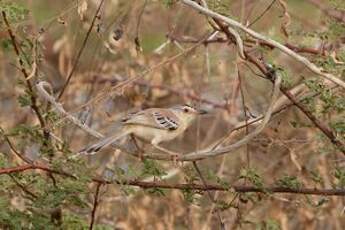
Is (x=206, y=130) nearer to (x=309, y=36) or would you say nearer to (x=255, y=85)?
(x=255, y=85)

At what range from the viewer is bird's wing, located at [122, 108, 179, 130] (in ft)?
14.6

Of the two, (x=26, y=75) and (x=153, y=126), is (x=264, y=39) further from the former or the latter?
(x=26, y=75)

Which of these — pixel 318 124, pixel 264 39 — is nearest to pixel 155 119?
pixel 318 124

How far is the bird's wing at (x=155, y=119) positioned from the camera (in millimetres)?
4445

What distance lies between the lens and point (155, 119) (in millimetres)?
4512

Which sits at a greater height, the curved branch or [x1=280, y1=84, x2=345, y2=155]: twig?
[x1=280, y1=84, x2=345, y2=155]: twig

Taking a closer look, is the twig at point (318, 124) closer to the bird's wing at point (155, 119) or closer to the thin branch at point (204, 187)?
the thin branch at point (204, 187)

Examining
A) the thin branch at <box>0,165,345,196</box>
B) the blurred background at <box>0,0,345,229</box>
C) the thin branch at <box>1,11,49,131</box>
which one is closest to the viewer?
the thin branch at <box>0,165,345,196</box>

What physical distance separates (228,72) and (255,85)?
0.86ft

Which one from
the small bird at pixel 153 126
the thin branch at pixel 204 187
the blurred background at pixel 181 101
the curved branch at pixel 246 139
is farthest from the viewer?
the blurred background at pixel 181 101

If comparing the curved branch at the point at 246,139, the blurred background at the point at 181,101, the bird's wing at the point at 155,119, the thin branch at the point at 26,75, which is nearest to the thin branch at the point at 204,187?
the blurred background at the point at 181,101

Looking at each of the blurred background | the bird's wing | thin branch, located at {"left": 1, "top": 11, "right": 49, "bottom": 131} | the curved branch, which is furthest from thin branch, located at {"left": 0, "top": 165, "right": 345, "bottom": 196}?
the bird's wing

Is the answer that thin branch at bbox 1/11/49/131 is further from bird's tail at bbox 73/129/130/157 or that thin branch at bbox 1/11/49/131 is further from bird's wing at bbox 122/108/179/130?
bird's wing at bbox 122/108/179/130

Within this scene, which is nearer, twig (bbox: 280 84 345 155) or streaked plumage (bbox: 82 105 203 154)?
twig (bbox: 280 84 345 155)
